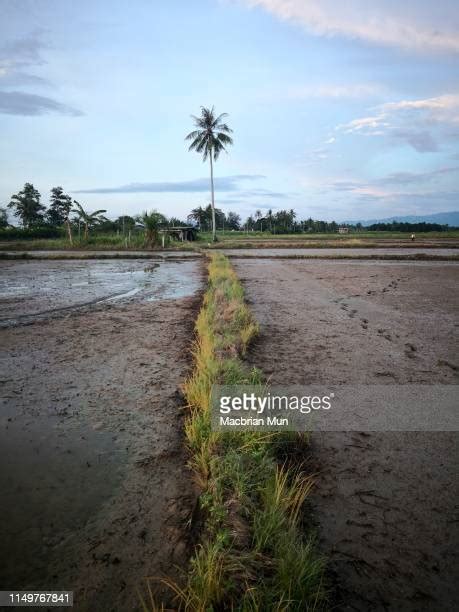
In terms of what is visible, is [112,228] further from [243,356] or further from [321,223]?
[321,223]

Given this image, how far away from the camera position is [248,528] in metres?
1.72

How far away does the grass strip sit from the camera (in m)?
1.40

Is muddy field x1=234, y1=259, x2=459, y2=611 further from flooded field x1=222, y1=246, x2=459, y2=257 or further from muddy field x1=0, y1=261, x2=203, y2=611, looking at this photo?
flooded field x1=222, y1=246, x2=459, y2=257

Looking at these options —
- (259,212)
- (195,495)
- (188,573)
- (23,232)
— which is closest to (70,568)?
(188,573)

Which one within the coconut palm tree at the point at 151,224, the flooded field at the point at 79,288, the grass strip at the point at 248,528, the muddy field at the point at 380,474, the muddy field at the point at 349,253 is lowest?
the muddy field at the point at 380,474

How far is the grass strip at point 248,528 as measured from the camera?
1.40m

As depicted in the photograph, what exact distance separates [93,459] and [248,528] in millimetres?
1258

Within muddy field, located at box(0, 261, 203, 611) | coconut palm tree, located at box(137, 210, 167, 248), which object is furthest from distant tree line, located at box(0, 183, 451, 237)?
muddy field, located at box(0, 261, 203, 611)

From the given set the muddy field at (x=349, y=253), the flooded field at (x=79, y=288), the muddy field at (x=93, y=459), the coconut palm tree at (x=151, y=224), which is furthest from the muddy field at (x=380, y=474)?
the coconut palm tree at (x=151, y=224)

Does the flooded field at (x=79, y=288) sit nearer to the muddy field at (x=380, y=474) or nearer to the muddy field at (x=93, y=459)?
the muddy field at (x=93, y=459)

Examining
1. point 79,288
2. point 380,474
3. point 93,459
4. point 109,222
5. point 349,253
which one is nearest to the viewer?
point 380,474

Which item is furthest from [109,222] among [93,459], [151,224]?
[93,459]

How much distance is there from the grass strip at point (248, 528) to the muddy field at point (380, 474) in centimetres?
17

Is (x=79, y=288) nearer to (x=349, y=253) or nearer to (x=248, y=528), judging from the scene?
(x=248, y=528)
